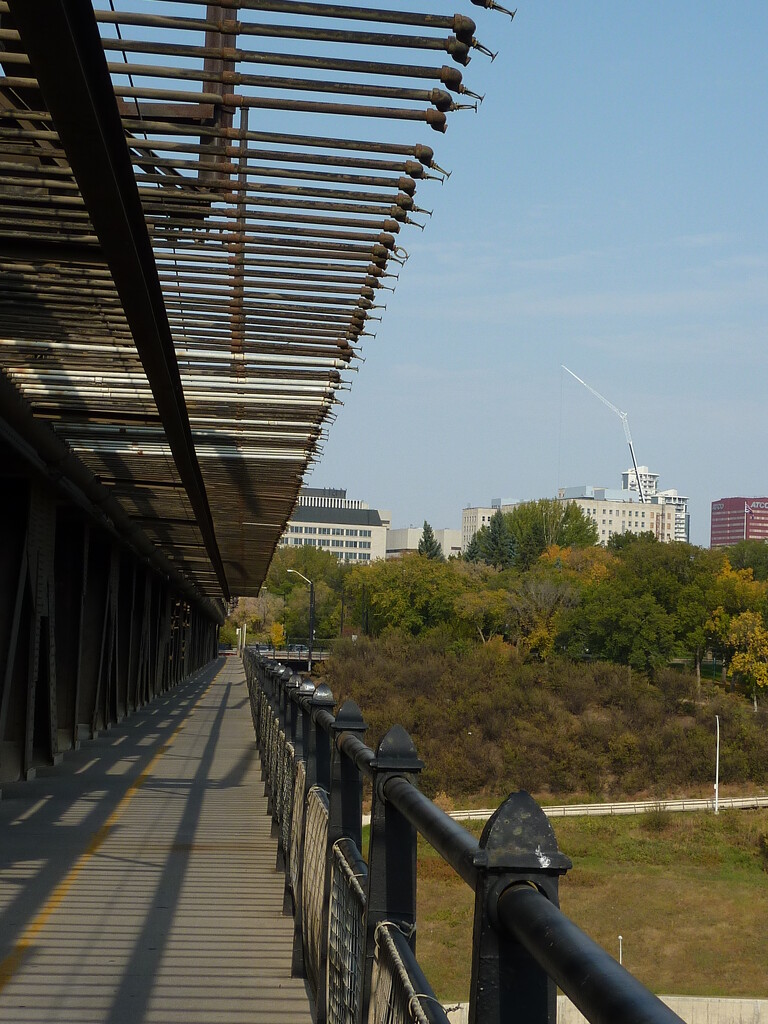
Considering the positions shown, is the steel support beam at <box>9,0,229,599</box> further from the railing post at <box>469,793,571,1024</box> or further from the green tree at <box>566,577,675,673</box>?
the green tree at <box>566,577,675,673</box>

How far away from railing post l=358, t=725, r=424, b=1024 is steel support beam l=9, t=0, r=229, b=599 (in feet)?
7.46

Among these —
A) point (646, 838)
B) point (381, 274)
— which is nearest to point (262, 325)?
point (381, 274)

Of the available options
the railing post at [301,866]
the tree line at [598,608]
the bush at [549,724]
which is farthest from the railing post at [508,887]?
the tree line at [598,608]

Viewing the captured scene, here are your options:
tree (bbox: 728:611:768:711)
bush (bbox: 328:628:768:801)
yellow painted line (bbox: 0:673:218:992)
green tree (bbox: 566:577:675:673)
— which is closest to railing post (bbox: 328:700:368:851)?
yellow painted line (bbox: 0:673:218:992)

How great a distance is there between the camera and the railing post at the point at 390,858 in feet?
9.48

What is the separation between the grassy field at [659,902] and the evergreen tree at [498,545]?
91578 millimetres

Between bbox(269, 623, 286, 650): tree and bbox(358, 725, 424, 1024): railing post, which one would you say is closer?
bbox(358, 725, 424, 1024): railing post

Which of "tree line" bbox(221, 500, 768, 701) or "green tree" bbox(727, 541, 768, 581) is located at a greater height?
"green tree" bbox(727, 541, 768, 581)

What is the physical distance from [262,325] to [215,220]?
5.87 feet

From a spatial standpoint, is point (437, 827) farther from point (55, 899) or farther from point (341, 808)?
point (55, 899)

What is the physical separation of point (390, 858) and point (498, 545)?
144133 millimetres

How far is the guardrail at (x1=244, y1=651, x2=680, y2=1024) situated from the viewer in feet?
4.57

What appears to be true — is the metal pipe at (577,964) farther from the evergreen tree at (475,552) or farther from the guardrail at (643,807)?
the evergreen tree at (475,552)

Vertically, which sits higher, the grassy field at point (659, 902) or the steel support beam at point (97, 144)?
the steel support beam at point (97, 144)
